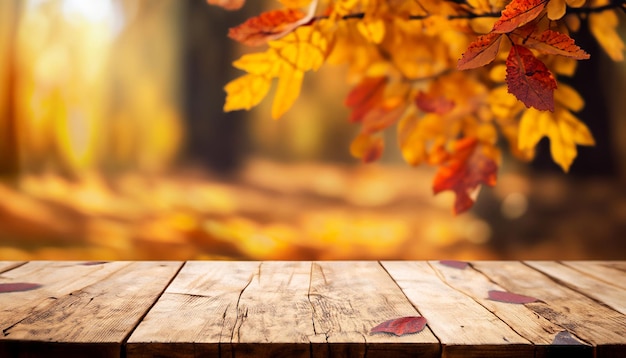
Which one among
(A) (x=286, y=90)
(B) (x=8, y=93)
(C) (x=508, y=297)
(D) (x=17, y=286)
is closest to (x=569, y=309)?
(C) (x=508, y=297)

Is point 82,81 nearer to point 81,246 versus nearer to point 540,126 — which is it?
point 81,246

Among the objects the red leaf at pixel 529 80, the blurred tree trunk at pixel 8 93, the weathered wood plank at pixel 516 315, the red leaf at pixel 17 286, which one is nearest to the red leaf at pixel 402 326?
the weathered wood plank at pixel 516 315

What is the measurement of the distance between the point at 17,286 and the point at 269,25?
2.30ft

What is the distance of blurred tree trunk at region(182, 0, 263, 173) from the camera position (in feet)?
4.42

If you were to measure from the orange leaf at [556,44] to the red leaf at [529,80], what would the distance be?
0.08 ft

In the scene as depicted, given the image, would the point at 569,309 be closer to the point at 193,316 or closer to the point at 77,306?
the point at 193,316

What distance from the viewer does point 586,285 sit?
1025 millimetres

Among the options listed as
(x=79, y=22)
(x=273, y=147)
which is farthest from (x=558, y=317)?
(x=79, y=22)

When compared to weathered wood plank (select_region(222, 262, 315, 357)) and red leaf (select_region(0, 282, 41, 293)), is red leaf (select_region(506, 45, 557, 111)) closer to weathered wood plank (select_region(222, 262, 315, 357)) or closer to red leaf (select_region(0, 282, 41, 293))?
weathered wood plank (select_region(222, 262, 315, 357))

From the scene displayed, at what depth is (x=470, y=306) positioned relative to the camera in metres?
0.86

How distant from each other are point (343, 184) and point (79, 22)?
699 mm

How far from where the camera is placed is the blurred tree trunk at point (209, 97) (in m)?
1.35

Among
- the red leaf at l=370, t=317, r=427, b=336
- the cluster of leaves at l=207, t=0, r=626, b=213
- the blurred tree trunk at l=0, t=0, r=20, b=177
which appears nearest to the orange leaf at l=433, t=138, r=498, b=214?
the cluster of leaves at l=207, t=0, r=626, b=213

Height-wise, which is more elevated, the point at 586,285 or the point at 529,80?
the point at 529,80
